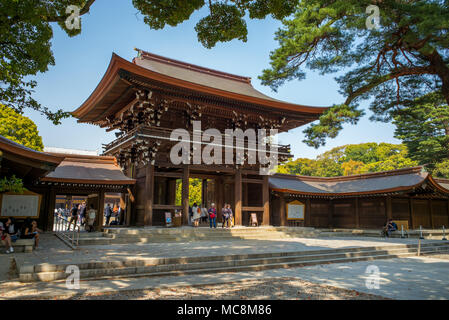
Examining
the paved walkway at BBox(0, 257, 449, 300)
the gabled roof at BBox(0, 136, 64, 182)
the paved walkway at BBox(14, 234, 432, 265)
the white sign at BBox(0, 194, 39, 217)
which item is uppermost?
the gabled roof at BBox(0, 136, 64, 182)

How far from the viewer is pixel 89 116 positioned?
59.4ft

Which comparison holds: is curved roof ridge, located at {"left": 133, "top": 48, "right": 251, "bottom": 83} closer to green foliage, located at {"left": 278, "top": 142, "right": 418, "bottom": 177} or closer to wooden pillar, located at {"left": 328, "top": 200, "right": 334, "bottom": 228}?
wooden pillar, located at {"left": 328, "top": 200, "right": 334, "bottom": 228}

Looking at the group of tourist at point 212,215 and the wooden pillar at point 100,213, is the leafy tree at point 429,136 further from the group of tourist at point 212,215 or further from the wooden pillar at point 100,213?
the wooden pillar at point 100,213

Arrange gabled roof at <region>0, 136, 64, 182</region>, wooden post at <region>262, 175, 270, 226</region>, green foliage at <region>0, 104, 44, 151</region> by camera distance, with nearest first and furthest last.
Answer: gabled roof at <region>0, 136, 64, 182</region> < wooden post at <region>262, 175, 270, 226</region> < green foliage at <region>0, 104, 44, 151</region>

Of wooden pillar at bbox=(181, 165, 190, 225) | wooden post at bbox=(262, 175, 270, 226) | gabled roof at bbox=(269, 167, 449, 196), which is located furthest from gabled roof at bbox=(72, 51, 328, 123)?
gabled roof at bbox=(269, 167, 449, 196)

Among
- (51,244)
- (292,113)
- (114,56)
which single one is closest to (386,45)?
(292,113)

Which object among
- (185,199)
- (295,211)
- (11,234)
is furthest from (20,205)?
(295,211)

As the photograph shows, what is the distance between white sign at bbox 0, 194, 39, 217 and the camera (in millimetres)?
13031

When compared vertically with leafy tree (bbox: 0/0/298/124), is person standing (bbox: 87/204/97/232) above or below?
below

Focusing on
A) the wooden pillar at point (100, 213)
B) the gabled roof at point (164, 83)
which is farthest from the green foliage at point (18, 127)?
the wooden pillar at point (100, 213)

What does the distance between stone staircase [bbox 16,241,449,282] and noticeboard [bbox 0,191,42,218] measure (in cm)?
710

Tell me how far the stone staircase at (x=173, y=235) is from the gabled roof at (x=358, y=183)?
472cm

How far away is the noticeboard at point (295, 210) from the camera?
69.3 ft

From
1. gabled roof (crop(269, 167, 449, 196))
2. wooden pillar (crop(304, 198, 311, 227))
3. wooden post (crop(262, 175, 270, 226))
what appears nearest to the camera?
wooden post (crop(262, 175, 270, 226))
